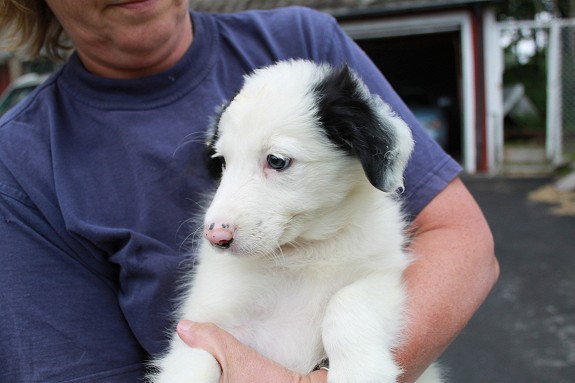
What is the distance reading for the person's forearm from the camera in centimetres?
179

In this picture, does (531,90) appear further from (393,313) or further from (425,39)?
(393,313)

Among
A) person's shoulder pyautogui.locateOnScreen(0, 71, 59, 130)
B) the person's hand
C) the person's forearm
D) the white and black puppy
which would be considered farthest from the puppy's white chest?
person's shoulder pyautogui.locateOnScreen(0, 71, 59, 130)

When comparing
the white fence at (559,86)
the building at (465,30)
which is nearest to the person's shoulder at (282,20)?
the building at (465,30)

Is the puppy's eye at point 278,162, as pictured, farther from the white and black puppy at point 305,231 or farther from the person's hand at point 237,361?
the person's hand at point 237,361

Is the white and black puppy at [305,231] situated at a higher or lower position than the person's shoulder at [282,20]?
lower

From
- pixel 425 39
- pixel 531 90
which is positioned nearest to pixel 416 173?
pixel 425 39

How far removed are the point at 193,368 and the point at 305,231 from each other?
20.2 inches

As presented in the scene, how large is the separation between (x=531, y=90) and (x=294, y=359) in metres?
17.7

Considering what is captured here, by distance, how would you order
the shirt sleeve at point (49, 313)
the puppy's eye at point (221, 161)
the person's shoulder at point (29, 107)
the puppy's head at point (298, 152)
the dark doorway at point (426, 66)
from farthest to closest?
1. the dark doorway at point (426, 66)
2. the person's shoulder at point (29, 107)
3. the puppy's eye at point (221, 161)
4. the shirt sleeve at point (49, 313)
5. the puppy's head at point (298, 152)

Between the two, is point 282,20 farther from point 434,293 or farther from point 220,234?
point 434,293

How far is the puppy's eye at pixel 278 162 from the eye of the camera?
1711 mm

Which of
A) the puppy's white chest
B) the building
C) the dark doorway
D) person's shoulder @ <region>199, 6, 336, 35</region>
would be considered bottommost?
the dark doorway

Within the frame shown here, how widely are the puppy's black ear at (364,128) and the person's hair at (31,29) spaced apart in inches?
46.0

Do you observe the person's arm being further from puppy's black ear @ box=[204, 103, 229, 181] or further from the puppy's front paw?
puppy's black ear @ box=[204, 103, 229, 181]
